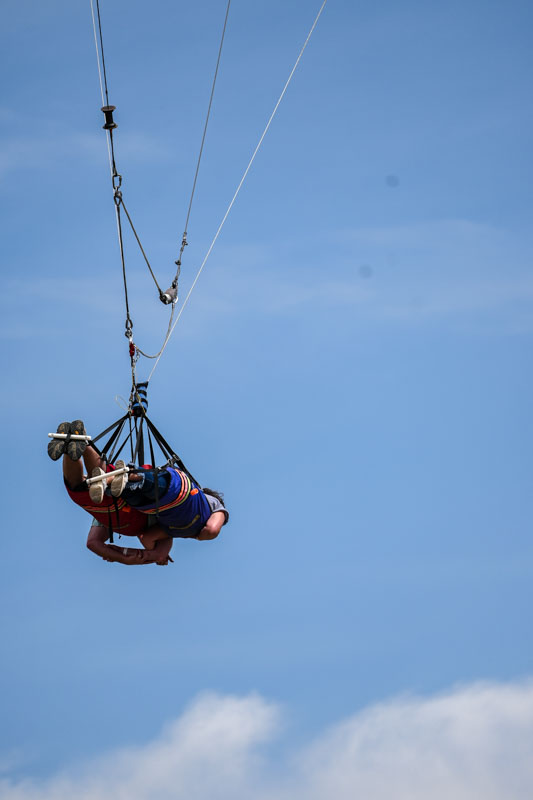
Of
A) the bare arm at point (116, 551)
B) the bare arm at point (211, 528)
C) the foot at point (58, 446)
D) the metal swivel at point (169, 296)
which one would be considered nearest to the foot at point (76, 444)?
the foot at point (58, 446)

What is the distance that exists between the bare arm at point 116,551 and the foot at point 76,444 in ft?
5.39

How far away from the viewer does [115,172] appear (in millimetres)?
17406

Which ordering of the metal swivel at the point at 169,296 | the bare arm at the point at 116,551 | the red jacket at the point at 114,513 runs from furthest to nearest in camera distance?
the metal swivel at the point at 169,296 → the bare arm at the point at 116,551 → the red jacket at the point at 114,513

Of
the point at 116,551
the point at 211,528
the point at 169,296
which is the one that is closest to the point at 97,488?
the point at 116,551

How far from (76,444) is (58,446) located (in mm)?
173

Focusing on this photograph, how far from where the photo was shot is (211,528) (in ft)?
56.9

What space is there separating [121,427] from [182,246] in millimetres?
3075

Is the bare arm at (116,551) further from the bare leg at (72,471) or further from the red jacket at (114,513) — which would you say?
the bare leg at (72,471)

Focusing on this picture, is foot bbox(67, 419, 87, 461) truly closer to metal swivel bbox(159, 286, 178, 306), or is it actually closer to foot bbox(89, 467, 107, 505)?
foot bbox(89, 467, 107, 505)

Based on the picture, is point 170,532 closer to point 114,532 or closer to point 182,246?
point 114,532

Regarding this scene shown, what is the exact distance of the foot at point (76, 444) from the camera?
15820mm

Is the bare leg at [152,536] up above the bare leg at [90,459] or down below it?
above

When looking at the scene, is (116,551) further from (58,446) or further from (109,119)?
(109,119)

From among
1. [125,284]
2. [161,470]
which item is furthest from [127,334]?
[161,470]
